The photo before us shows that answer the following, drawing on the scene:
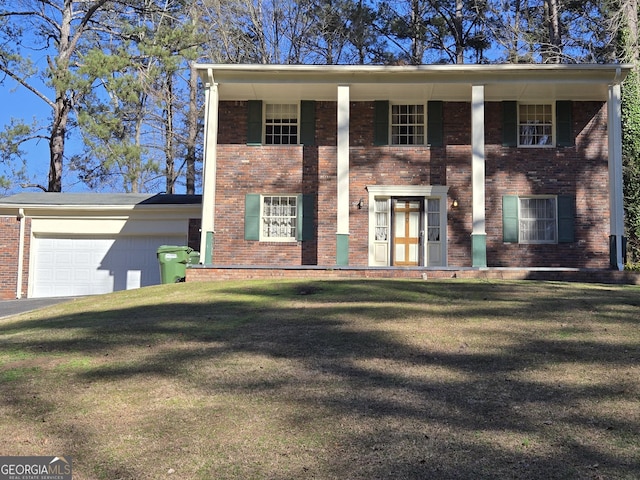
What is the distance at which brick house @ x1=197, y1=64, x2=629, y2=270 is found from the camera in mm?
17891

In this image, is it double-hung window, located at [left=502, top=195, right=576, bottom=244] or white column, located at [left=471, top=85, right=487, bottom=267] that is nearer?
white column, located at [left=471, top=85, right=487, bottom=267]

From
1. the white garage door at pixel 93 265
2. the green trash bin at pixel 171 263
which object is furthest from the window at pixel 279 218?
the white garage door at pixel 93 265

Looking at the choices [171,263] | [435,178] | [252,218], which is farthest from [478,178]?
[171,263]

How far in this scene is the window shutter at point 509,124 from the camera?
720 inches

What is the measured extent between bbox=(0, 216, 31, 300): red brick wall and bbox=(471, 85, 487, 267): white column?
45.0 feet

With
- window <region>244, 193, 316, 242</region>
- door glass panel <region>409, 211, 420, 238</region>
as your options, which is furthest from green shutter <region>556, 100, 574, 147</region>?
window <region>244, 193, 316, 242</region>

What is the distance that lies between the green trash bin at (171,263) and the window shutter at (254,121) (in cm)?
372

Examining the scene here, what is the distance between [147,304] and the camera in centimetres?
1198

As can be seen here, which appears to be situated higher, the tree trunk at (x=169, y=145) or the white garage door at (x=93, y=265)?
the tree trunk at (x=169, y=145)

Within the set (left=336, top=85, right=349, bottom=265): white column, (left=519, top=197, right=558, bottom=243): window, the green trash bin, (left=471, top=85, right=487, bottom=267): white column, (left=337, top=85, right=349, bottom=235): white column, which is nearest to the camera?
(left=471, top=85, right=487, bottom=267): white column

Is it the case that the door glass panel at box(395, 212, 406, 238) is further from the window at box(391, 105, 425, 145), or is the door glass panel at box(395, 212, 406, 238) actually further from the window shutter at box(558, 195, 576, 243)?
the window shutter at box(558, 195, 576, 243)

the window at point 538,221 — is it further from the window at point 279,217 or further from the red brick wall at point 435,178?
the window at point 279,217

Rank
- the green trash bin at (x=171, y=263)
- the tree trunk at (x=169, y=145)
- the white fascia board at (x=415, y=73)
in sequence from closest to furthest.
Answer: the white fascia board at (x=415, y=73) < the green trash bin at (x=171, y=263) < the tree trunk at (x=169, y=145)

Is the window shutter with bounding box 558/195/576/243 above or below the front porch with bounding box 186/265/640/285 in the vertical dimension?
above
